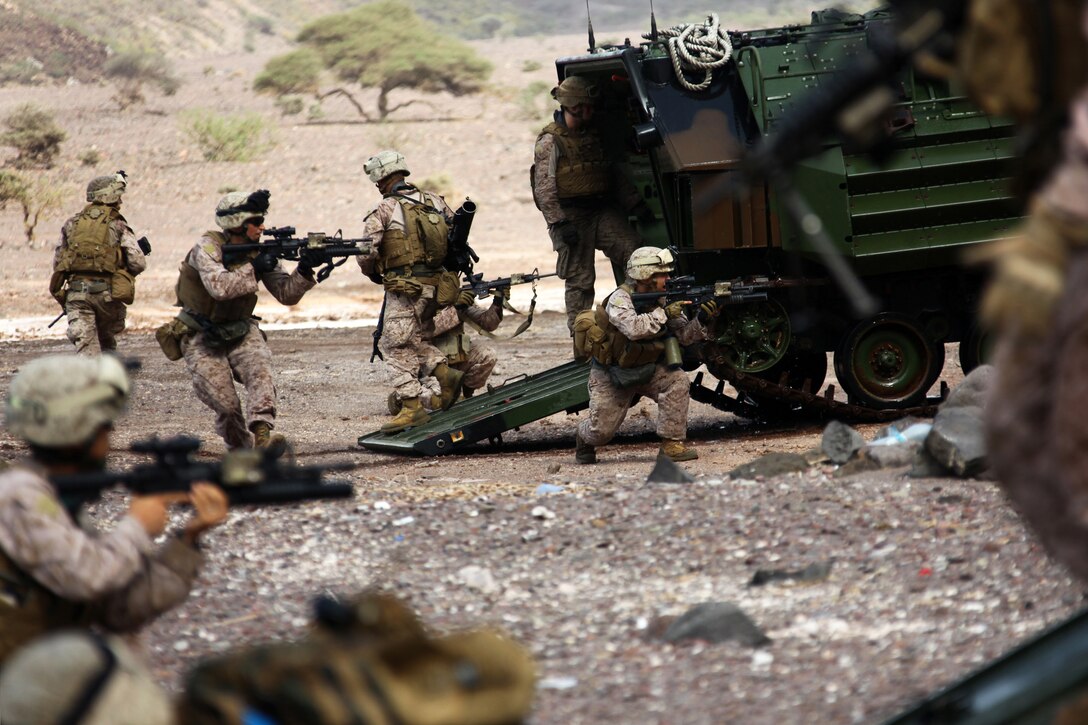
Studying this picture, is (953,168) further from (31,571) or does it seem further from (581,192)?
(31,571)

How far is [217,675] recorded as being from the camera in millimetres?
2930

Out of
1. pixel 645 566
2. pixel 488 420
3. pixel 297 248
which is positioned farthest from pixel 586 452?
pixel 645 566

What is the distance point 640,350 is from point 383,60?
84.1 feet

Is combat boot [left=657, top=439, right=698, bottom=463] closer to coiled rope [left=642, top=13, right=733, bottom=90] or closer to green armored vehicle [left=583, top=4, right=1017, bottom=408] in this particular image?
green armored vehicle [left=583, top=4, right=1017, bottom=408]

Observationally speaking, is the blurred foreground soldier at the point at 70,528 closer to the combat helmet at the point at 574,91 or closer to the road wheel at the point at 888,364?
the road wheel at the point at 888,364

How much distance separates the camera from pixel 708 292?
962cm

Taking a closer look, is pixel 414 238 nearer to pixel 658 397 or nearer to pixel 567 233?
pixel 567 233

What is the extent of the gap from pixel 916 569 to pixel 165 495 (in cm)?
313

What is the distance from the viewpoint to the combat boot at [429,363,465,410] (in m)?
10.8

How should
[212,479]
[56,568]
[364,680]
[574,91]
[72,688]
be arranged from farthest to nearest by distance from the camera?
[574,91] < [212,479] < [56,568] < [72,688] < [364,680]

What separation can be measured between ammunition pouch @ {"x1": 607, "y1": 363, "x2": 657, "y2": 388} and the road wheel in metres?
1.51

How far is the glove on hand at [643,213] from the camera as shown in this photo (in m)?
11.4

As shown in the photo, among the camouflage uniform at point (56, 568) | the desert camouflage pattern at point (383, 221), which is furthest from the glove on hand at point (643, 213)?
the camouflage uniform at point (56, 568)

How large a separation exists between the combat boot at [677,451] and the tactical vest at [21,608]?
614cm
